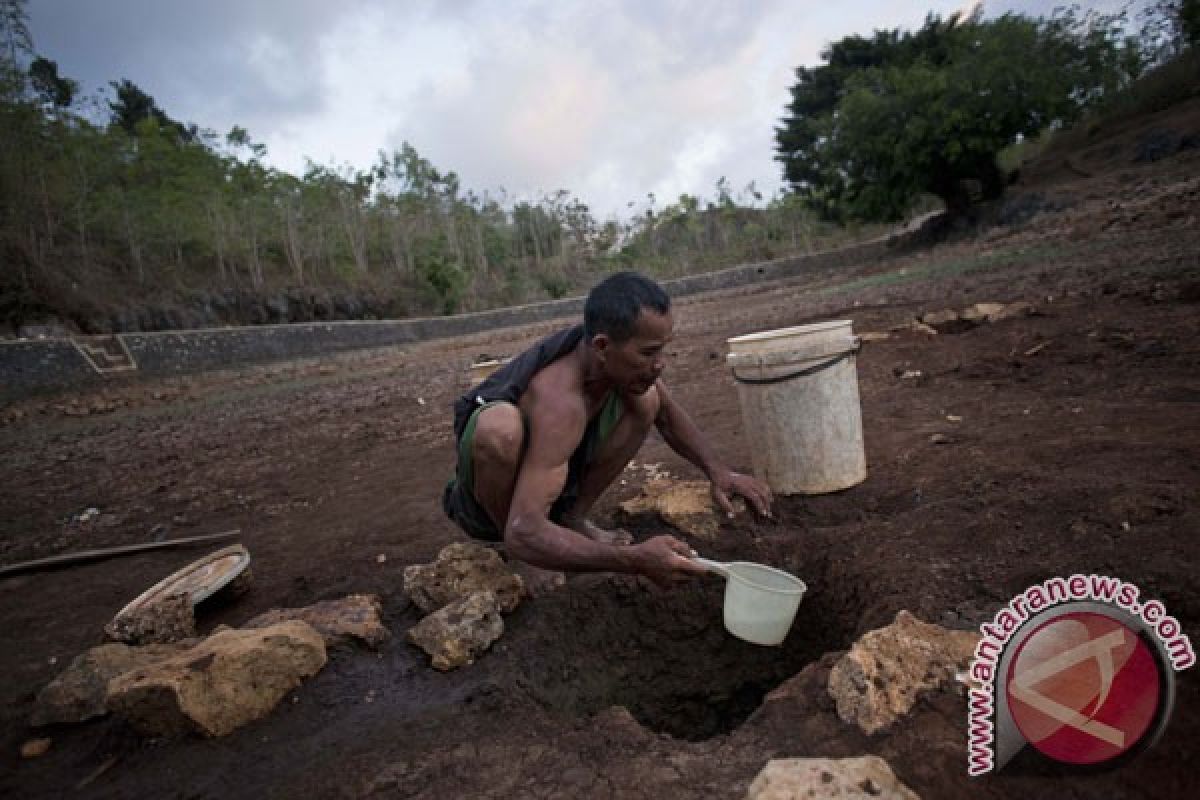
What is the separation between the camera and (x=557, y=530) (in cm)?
182

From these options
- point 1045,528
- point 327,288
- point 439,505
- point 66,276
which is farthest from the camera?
point 327,288

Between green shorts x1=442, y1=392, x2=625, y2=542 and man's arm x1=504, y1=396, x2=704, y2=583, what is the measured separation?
27 cm

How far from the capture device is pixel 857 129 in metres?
18.0

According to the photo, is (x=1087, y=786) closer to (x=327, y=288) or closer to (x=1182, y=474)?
(x=1182, y=474)

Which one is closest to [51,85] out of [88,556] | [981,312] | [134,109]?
[134,109]

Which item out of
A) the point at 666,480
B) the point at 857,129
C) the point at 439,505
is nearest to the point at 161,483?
the point at 439,505

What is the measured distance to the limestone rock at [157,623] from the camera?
7.35 feet

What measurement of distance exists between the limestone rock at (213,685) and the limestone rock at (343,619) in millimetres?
191

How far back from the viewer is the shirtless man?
1812 mm

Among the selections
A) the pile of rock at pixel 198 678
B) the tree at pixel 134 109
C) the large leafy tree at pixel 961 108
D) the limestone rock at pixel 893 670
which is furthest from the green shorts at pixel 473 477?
the tree at pixel 134 109

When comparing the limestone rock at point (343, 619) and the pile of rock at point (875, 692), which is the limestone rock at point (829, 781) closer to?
the pile of rock at point (875, 692)

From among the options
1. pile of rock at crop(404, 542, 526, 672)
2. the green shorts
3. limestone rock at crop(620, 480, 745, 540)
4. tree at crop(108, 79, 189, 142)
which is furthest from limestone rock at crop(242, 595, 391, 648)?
tree at crop(108, 79, 189, 142)

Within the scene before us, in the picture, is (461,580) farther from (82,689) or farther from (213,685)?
(82,689)

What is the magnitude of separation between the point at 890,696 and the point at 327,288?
2513 cm
